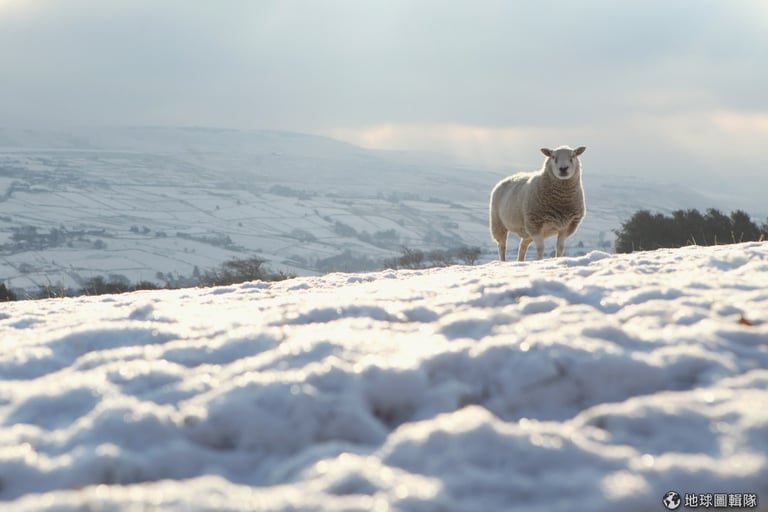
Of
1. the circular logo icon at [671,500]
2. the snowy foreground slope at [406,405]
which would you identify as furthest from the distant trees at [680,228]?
the circular logo icon at [671,500]

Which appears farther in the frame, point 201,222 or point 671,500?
point 201,222

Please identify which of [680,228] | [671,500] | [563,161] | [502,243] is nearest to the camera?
[671,500]

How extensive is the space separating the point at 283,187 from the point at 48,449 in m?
165

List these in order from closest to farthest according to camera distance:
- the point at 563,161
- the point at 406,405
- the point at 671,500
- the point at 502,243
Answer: the point at 671,500 < the point at 406,405 < the point at 563,161 < the point at 502,243

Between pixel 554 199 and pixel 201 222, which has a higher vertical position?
pixel 554 199

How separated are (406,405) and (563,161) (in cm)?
1005

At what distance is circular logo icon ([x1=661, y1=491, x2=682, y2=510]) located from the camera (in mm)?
2334

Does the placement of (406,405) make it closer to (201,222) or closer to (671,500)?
(671,500)

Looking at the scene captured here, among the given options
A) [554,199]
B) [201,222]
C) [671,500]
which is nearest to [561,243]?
[554,199]

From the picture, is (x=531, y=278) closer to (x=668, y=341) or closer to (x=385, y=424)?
(x=668, y=341)

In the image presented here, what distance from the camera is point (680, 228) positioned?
31.0m

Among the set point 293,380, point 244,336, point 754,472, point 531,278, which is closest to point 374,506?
point 293,380

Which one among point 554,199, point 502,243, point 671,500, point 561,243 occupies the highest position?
point 554,199

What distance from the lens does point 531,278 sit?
485 centimetres
